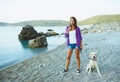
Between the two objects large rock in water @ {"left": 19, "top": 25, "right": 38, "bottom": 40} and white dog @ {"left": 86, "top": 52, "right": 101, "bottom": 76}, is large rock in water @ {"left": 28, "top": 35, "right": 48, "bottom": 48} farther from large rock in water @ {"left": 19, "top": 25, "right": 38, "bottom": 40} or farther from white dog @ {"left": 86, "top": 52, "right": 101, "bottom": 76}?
white dog @ {"left": 86, "top": 52, "right": 101, "bottom": 76}

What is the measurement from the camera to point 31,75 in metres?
12.2

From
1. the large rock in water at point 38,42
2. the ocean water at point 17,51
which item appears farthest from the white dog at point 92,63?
the large rock in water at point 38,42

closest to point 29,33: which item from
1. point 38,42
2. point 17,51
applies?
point 38,42

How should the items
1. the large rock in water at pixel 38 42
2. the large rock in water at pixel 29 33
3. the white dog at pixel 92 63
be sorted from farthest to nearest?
the large rock in water at pixel 29 33 → the large rock in water at pixel 38 42 → the white dog at pixel 92 63

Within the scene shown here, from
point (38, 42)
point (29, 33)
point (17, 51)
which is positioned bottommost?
point (17, 51)

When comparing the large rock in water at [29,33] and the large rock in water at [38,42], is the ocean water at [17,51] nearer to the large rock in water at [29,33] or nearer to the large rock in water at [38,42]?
the large rock in water at [38,42]

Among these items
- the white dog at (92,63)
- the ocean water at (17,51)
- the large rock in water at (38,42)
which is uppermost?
the white dog at (92,63)

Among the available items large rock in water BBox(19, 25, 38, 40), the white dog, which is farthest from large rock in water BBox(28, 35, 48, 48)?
the white dog

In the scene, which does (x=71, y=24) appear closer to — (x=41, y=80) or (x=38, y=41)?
(x=41, y=80)

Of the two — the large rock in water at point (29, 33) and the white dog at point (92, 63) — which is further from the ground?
the white dog at point (92, 63)

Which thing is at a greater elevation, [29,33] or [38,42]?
[38,42]

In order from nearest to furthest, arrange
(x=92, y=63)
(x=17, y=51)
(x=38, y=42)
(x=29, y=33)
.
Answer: (x=92, y=63), (x=17, y=51), (x=38, y=42), (x=29, y=33)

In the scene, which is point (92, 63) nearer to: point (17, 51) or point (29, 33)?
point (17, 51)

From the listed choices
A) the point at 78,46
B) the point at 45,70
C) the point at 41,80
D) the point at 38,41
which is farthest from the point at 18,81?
the point at 38,41
